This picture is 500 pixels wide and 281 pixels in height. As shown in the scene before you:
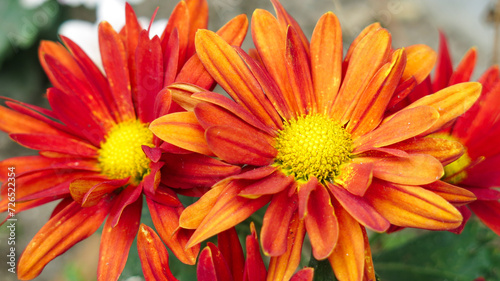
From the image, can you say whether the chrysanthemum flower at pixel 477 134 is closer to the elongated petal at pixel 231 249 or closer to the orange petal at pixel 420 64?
the orange petal at pixel 420 64

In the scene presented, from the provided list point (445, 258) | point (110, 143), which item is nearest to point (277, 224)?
point (110, 143)

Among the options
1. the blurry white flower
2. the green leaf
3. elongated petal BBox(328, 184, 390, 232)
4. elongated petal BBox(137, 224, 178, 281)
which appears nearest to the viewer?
elongated petal BBox(328, 184, 390, 232)

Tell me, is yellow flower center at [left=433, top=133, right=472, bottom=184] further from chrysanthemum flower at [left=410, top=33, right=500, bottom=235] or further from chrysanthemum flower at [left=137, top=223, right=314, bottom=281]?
chrysanthemum flower at [left=137, top=223, right=314, bottom=281]

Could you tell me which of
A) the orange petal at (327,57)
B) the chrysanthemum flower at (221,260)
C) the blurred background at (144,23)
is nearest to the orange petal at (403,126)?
the orange petal at (327,57)

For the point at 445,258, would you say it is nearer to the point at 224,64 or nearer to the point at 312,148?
the point at 312,148

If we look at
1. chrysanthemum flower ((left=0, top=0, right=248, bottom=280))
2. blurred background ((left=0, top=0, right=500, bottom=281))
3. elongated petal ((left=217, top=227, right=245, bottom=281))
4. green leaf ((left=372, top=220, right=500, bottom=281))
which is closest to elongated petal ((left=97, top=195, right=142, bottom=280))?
chrysanthemum flower ((left=0, top=0, right=248, bottom=280))

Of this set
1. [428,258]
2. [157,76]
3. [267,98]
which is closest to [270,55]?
[267,98]
